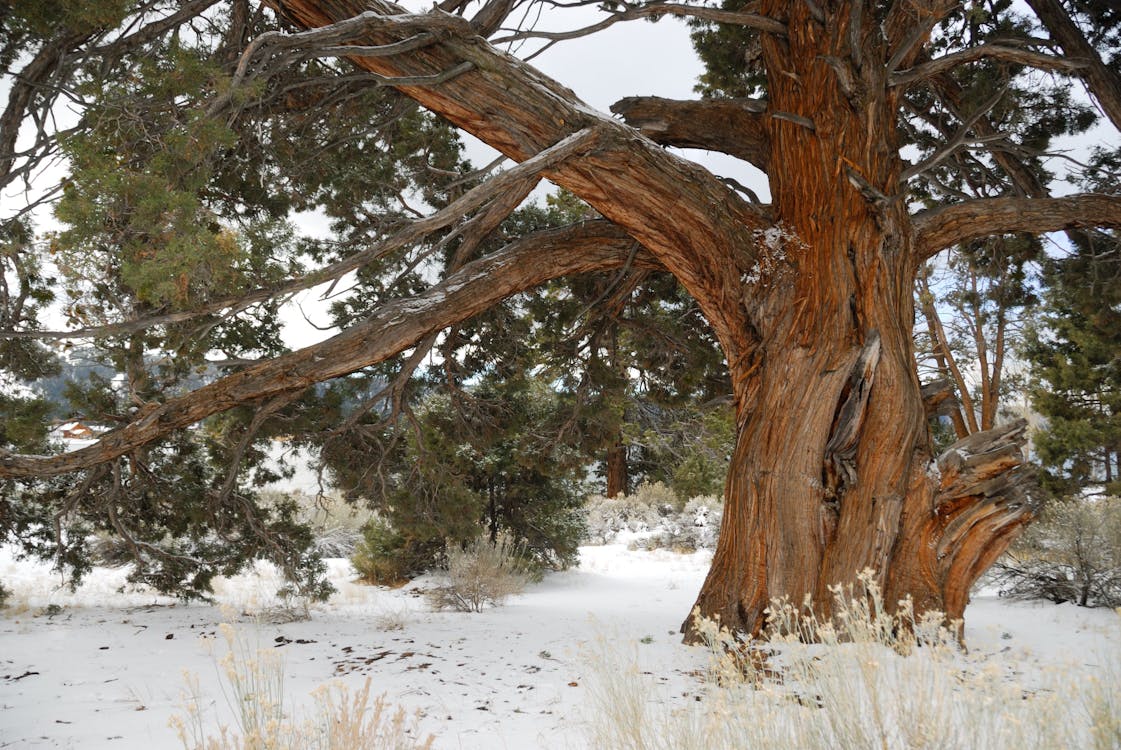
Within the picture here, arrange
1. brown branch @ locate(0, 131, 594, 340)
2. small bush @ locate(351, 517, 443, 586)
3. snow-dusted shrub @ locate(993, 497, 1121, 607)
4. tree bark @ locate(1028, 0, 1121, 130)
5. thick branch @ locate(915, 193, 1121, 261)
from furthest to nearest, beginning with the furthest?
small bush @ locate(351, 517, 443, 586) < snow-dusted shrub @ locate(993, 497, 1121, 607) < tree bark @ locate(1028, 0, 1121, 130) < thick branch @ locate(915, 193, 1121, 261) < brown branch @ locate(0, 131, 594, 340)

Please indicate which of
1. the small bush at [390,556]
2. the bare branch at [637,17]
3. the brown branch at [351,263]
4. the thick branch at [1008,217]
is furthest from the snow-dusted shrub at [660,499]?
the brown branch at [351,263]

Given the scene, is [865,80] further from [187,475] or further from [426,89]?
[187,475]

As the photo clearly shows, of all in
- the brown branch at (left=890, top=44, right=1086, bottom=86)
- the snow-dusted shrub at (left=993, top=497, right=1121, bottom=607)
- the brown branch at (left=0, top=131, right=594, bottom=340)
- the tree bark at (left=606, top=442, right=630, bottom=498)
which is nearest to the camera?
the brown branch at (left=0, top=131, right=594, bottom=340)

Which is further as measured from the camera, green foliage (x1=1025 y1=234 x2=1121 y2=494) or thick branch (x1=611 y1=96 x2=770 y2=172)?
green foliage (x1=1025 y1=234 x2=1121 y2=494)

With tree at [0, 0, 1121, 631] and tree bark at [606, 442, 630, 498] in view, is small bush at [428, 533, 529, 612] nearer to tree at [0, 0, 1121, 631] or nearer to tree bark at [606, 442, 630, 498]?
tree at [0, 0, 1121, 631]

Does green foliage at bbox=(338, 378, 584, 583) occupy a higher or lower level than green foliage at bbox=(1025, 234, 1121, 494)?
lower

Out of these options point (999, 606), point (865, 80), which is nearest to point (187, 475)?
point (865, 80)

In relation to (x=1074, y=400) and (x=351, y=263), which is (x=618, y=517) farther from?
(x=351, y=263)

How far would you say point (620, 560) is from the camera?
43.0 feet

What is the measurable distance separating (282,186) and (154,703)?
385 cm

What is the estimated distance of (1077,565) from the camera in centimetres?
721

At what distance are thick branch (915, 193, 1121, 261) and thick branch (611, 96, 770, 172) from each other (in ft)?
4.39

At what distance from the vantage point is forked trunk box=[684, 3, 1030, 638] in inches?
191

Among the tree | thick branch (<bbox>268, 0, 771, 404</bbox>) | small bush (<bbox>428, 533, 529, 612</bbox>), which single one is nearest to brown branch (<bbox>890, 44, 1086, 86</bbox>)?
the tree
